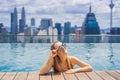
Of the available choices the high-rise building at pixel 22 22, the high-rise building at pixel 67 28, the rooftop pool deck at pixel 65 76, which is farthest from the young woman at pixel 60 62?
the high-rise building at pixel 22 22

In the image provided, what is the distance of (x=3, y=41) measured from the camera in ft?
49.6

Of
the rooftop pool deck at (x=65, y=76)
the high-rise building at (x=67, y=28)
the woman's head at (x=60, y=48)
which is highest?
the high-rise building at (x=67, y=28)

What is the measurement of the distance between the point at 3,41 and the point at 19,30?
16942 mm

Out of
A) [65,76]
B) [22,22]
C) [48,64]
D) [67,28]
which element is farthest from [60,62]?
[22,22]

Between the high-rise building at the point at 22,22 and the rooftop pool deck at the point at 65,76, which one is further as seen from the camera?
the high-rise building at the point at 22,22

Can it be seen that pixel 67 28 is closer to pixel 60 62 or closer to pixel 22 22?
pixel 22 22

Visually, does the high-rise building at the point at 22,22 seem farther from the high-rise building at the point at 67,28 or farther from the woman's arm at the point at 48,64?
the woman's arm at the point at 48,64

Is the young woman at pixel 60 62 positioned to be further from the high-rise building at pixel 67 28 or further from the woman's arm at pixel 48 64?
the high-rise building at pixel 67 28

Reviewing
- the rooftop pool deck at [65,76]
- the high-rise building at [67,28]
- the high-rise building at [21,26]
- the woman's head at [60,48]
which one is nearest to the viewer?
the rooftop pool deck at [65,76]

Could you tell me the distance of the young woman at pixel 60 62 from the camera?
352 cm

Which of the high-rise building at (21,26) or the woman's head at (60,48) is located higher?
the high-rise building at (21,26)

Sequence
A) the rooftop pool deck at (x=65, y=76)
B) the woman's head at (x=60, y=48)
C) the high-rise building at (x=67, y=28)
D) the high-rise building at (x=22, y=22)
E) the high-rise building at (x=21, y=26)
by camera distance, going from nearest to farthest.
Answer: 1. the rooftop pool deck at (x=65, y=76)
2. the woman's head at (x=60, y=48)
3. the high-rise building at (x=21, y=26)
4. the high-rise building at (x=67, y=28)
5. the high-rise building at (x=22, y=22)

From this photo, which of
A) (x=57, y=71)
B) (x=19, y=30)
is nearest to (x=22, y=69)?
(x=57, y=71)

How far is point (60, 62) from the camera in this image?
3697mm
